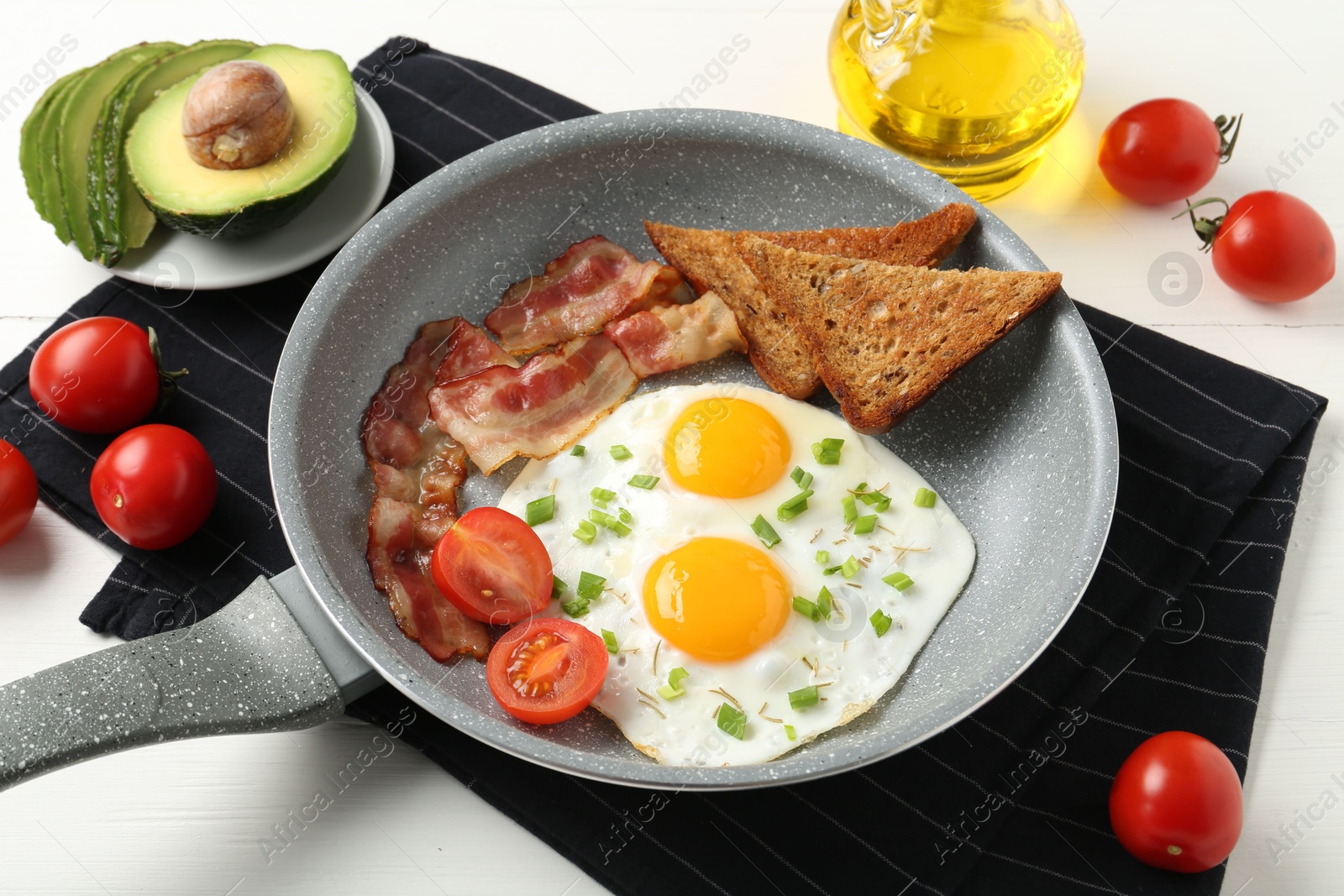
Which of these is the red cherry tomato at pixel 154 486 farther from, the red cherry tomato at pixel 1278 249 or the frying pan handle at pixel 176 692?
the red cherry tomato at pixel 1278 249

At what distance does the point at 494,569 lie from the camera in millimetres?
2432

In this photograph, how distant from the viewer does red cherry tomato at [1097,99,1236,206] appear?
318cm

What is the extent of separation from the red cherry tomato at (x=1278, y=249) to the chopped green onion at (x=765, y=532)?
1684mm

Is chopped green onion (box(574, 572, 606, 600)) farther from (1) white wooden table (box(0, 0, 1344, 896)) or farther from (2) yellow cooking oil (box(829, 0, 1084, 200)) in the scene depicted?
(2) yellow cooking oil (box(829, 0, 1084, 200))

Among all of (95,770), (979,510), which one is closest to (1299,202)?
(979,510)

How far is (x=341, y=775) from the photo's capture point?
2.49 metres

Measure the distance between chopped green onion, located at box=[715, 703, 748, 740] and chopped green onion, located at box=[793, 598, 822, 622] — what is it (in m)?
0.28

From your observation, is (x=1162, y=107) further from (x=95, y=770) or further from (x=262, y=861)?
(x=95, y=770)

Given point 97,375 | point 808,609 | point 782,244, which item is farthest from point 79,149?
point 808,609

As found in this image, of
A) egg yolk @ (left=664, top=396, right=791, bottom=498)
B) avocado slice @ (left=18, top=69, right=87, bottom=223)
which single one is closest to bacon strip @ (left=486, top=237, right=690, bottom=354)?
egg yolk @ (left=664, top=396, right=791, bottom=498)

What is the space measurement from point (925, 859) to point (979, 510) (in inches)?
34.9

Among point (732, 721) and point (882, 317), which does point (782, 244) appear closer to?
→ point (882, 317)

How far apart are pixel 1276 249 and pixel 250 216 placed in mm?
2882

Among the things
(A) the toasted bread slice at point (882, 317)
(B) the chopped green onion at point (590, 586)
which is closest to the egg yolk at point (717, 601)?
(B) the chopped green onion at point (590, 586)
